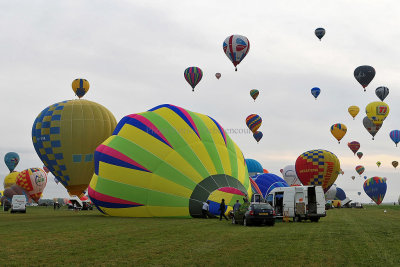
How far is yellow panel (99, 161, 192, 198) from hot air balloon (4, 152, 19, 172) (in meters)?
72.6

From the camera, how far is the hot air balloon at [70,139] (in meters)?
50.0

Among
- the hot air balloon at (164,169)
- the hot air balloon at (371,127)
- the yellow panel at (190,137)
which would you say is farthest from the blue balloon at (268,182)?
the hot air balloon at (371,127)

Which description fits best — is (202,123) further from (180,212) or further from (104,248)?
(104,248)

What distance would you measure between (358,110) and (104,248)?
67041 mm

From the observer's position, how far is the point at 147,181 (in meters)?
29.5

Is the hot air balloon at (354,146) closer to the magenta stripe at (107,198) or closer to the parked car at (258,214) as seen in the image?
the magenta stripe at (107,198)

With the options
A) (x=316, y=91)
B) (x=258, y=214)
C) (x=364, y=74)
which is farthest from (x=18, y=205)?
(x=364, y=74)

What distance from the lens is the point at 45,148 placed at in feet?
166

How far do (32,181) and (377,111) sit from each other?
57.4 m

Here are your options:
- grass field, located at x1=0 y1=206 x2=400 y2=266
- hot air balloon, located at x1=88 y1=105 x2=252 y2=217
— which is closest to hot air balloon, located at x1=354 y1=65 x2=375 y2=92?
hot air balloon, located at x1=88 y1=105 x2=252 y2=217

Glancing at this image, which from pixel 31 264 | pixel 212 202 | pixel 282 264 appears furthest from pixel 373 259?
pixel 212 202

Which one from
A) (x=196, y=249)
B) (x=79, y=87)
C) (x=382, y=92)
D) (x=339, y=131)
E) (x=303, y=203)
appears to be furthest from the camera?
(x=339, y=131)

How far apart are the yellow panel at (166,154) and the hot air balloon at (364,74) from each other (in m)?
37.0

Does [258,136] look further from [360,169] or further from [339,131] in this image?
[360,169]
